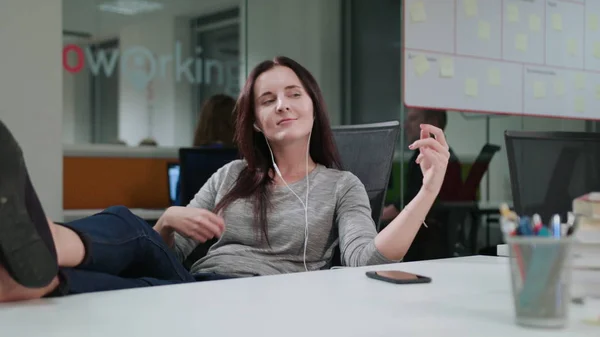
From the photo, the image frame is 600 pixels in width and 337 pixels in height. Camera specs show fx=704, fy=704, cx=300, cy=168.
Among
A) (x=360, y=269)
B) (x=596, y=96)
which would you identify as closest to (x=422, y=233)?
(x=596, y=96)

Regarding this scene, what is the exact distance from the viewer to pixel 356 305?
91 centimetres

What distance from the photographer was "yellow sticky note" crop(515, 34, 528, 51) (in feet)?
13.8

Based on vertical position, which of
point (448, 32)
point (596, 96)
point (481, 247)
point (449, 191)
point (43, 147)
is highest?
point (448, 32)

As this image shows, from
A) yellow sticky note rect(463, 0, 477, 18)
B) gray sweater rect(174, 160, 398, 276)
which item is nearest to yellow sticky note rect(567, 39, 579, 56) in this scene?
yellow sticky note rect(463, 0, 477, 18)

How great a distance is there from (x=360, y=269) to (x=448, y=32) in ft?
9.32

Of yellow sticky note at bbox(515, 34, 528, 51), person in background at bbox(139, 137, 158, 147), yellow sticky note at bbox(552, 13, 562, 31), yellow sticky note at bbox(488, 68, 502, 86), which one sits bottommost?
person in background at bbox(139, 137, 158, 147)

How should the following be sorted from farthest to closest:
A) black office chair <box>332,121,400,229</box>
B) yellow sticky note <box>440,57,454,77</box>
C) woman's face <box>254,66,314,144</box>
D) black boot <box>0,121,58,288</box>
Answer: yellow sticky note <box>440,57,454,77</box> → black office chair <box>332,121,400,229</box> → woman's face <box>254,66,314,144</box> → black boot <box>0,121,58,288</box>

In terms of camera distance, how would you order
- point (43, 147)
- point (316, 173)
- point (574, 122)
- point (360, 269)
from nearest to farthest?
point (360, 269) < point (316, 173) < point (43, 147) < point (574, 122)

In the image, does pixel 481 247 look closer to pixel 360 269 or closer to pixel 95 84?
pixel 95 84

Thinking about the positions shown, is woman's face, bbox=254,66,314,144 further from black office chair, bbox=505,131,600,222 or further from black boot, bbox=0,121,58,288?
black boot, bbox=0,121,58,288

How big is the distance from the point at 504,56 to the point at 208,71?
6.14ft

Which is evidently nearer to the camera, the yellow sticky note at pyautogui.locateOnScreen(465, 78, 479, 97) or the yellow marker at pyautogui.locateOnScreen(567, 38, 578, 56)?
the yellow sticky note at pyautogui.locateOnScreen(465, 78, 479, 97)

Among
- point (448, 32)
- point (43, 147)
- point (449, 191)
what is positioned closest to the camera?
point (43, 147)

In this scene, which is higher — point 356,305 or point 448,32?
point 448,32
